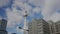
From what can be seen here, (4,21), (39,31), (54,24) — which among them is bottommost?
(39,31)

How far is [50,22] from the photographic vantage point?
5488 cm

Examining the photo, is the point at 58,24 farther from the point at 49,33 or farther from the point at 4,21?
the point at 4,21

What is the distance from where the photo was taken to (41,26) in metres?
47.4

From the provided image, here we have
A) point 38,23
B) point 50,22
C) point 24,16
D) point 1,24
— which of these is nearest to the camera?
point 24,16

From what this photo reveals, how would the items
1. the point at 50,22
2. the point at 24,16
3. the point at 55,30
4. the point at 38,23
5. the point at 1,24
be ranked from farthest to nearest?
the point at 1,24, the point at 50,22, the point at 38,23, the point at 55,30, the point at 24,16

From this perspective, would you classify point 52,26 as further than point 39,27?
Yes

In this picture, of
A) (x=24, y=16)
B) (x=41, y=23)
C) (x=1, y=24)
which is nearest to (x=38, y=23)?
(x=41, y=23)

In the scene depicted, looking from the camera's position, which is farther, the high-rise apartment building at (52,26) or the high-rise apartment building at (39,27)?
the high-rise apartment building at (52,26)

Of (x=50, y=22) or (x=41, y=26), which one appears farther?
(x=50, y=22)

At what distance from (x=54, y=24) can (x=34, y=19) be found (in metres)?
8.96

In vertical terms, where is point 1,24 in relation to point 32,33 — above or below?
above

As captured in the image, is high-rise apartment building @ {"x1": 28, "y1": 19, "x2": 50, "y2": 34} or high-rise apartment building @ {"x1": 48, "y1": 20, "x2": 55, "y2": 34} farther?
high-rise apartment building @ {"x1": 48, "y1": 20, "x2": 55, "y2": 34}

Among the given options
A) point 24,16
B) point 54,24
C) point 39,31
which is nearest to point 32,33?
point 39,31

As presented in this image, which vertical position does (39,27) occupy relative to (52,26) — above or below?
below
